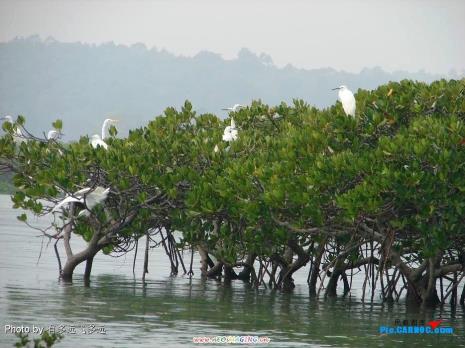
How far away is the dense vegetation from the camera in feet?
46.8

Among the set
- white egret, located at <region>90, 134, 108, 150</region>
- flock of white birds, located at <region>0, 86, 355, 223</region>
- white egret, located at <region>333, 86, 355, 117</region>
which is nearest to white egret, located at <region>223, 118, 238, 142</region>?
flock of white birds, located at <region>0, 86, 355, 223</region>

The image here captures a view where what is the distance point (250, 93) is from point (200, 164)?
6737 inches

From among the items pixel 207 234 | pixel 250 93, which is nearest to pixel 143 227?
pixel 207 234

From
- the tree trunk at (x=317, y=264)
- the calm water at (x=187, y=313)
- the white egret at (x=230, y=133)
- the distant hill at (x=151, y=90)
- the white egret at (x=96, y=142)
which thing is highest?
the distant hill at (x=151, y=90)

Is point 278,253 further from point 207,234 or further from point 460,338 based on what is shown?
point 460,338

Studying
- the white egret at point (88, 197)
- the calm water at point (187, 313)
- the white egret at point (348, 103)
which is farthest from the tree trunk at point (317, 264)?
the white egret at point (88, 197)

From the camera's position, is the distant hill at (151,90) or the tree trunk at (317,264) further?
the distant hill at (151,90)

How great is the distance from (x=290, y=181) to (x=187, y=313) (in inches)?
89.2

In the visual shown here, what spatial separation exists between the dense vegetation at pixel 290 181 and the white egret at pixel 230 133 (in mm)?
177

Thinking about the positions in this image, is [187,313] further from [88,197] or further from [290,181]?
[88,197]

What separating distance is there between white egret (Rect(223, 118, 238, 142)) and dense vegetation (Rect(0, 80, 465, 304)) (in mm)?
177

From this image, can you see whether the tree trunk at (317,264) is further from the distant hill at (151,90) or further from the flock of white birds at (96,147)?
the distant hill at (151,90)

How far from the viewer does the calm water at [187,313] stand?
1271cm

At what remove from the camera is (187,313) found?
1465 cm
